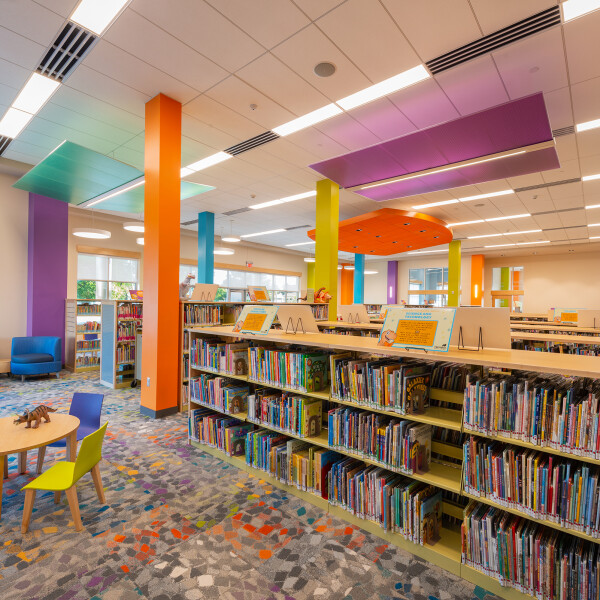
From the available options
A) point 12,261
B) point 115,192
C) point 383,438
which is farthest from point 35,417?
point 12,261

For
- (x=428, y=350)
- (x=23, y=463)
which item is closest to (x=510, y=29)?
(x=428, y=350)

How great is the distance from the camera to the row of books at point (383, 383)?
90.0 inches

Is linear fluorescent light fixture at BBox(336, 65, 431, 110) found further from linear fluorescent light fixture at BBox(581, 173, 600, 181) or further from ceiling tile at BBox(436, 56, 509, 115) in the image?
linear fluorescent light fixture at BBox(581, 173, 600, 181)

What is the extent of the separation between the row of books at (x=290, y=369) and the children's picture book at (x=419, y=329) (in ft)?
2.11

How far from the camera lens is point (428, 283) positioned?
62.3 feet

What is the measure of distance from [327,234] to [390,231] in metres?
3.14

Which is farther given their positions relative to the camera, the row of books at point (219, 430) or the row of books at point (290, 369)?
the row of books at point (219, 430)

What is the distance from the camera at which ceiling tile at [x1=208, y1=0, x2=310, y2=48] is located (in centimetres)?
304

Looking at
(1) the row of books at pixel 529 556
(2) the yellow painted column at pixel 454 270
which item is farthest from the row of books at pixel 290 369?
(2) the yellow painted column at pixel 454 270

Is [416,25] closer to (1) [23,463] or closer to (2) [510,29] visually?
(2) [510,29]

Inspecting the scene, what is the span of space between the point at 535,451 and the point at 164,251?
175 inches

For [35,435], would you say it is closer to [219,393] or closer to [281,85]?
[219,393]

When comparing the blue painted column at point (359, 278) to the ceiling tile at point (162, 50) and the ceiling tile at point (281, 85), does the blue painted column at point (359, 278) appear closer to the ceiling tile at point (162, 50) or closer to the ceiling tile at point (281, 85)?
the ceiling tile at point (281, 85)

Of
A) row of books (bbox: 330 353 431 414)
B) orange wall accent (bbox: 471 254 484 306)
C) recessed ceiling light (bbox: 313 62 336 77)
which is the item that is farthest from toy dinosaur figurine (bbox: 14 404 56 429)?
orange wall accent (bbox: 471 254 484 306)
